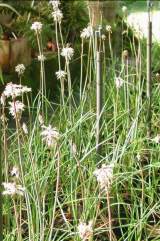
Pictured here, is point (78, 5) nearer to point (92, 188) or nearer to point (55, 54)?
point (55, 54)

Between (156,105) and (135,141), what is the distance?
27.7 inches

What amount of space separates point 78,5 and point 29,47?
68 cm

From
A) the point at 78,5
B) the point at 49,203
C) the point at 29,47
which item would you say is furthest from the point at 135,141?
the point at 78,5

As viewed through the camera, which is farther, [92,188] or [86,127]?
[86,127]

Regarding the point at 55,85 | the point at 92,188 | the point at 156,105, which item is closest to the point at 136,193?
the point at 92,188

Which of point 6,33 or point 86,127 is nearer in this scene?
point 86,127

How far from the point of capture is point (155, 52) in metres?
3.47

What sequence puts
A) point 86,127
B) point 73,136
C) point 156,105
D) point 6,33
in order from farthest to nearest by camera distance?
point 6,33
point 156,105
point 86,127
point 73,136

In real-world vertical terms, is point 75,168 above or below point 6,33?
below

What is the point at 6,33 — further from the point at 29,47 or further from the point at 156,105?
the point at 156,105

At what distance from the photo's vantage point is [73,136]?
181 cm

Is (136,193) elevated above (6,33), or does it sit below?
below

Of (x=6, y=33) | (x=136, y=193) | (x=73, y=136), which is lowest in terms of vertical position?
(x=136, y=193)

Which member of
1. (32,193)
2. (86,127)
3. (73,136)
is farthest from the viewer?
(86,127)
